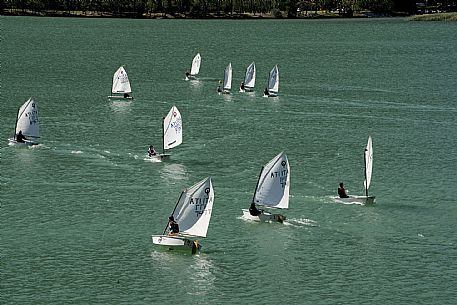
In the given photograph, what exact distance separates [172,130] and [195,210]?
83.4 feet

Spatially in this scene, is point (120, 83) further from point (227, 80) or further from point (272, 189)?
point (272, 189)

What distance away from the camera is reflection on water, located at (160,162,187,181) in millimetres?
70062

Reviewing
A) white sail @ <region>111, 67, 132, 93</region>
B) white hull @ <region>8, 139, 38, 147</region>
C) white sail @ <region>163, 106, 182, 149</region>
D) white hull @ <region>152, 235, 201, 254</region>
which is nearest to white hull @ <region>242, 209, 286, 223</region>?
white hull @ <region>152, 235, 201, 254</region>

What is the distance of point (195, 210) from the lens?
52.8 meters

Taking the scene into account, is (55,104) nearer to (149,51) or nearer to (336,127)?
(336,127)

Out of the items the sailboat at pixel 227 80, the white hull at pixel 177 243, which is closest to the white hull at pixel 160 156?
the white hull at pixel 177 243

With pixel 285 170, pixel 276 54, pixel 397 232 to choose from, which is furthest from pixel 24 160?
pixel 276 54

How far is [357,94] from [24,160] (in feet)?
183

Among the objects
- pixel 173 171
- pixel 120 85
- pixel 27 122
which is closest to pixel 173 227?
pixel 173 171

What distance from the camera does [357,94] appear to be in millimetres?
120000

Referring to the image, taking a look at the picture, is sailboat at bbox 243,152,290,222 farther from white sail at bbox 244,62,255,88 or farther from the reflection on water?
white sail at bbox 244,62,255,88

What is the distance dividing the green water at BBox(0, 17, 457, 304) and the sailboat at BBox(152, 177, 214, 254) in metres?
0.96

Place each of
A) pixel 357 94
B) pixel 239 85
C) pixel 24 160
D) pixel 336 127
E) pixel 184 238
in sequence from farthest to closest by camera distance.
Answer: pixel 239 85 → pixel 357 94 → pixel 336 127 → pixel 24 160 → pixel 184 238

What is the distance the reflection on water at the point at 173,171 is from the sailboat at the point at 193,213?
650 inches
